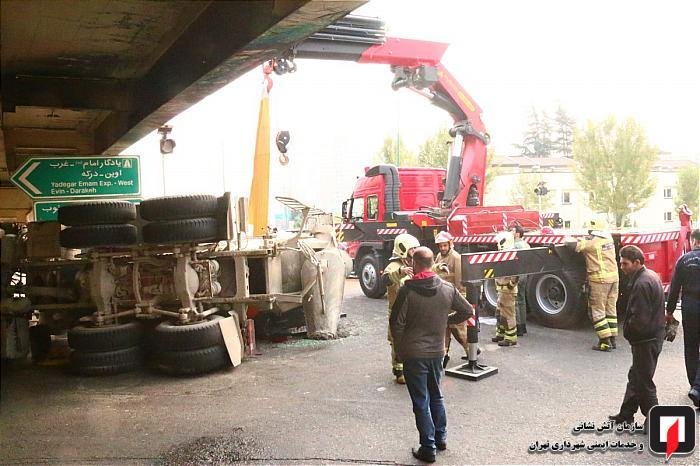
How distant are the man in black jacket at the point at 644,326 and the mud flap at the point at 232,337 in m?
4.54

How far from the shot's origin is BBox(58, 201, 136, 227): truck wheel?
659cm

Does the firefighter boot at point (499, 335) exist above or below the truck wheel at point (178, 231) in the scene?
below

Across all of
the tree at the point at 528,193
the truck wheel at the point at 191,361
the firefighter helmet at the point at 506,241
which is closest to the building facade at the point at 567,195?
the tree at the point at 528,193

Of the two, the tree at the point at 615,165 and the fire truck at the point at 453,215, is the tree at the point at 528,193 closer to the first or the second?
the tree at the point at 615,165

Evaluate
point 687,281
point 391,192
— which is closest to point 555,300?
point 687,281

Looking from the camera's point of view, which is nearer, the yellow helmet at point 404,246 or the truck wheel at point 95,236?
the yellow helmet at point 404,246

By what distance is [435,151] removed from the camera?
1388 inches

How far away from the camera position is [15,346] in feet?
23.3

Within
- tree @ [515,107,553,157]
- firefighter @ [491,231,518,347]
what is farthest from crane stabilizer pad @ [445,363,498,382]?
tree @ [515,107,553,157]

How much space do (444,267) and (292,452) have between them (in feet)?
9.36

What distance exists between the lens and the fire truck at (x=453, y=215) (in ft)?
27.0

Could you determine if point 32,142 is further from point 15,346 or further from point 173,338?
point 173,338

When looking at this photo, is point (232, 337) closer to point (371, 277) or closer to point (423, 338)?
point (423, 338)

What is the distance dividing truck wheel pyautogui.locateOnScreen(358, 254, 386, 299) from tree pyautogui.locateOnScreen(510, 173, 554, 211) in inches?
995
